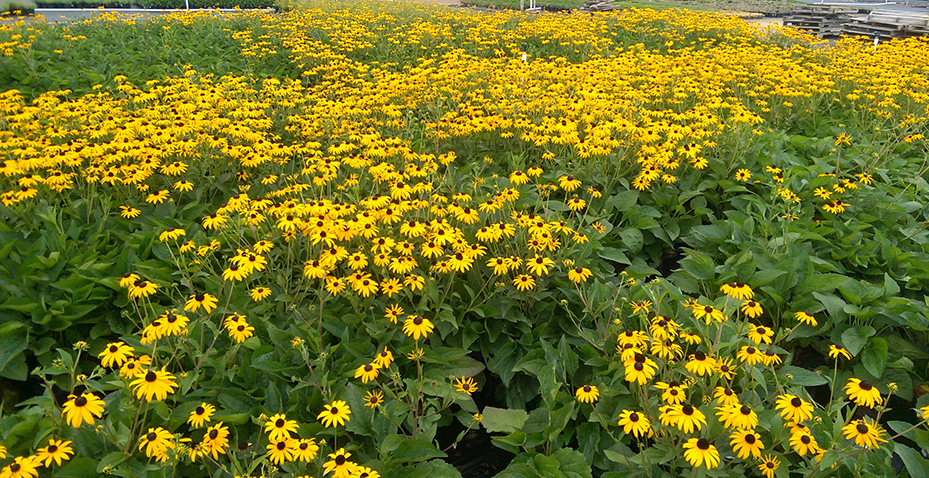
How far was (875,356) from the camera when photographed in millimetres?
3602

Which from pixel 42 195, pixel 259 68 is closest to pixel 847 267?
pixel 42 195

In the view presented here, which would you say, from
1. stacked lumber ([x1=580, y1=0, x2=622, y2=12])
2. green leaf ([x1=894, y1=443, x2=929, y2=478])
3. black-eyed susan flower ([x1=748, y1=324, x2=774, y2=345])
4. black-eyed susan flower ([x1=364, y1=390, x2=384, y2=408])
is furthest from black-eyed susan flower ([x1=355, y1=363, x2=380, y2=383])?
stacked lumber ([x1=580, y1=0, x2=622, y2=12])

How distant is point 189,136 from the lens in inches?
226

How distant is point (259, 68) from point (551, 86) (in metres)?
6.70

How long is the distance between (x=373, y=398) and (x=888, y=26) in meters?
21.3

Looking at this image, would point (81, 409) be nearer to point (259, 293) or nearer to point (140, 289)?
point (140, 289)

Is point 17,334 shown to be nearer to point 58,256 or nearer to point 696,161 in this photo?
point 58,256

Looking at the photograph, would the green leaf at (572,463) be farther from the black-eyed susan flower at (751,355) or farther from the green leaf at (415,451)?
the black-eyed susan flower at (751,355)

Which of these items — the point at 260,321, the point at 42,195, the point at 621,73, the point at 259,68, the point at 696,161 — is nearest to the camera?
the point at 260,321

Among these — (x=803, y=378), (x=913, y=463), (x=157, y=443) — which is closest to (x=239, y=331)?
(x=157, y=443)

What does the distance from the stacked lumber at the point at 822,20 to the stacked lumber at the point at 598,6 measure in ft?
24.0

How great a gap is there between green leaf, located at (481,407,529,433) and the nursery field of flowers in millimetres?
18

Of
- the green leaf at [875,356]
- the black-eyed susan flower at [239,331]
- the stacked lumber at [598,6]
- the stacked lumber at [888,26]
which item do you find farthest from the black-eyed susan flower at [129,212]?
the stacked lumber at [598,6]

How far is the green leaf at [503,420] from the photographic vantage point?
315 centimetres
